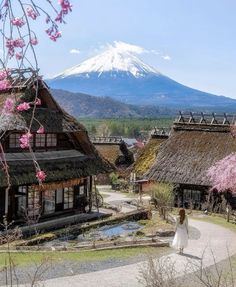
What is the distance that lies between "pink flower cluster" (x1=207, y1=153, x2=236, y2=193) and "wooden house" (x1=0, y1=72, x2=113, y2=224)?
6.06 m

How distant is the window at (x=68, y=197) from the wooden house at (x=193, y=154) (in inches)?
310

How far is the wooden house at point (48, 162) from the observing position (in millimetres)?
21156

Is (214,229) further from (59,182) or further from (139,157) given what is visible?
(139,157)

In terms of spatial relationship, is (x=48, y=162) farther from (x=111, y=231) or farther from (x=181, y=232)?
(x=181, y=232)

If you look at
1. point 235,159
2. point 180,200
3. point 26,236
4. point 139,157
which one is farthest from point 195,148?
point 26,236

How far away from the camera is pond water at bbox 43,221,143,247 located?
18734 mm

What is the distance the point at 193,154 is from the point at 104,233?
42.3 feet

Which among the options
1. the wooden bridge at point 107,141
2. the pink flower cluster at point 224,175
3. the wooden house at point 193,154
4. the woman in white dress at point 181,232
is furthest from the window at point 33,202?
the wooden bridge at point 107,141

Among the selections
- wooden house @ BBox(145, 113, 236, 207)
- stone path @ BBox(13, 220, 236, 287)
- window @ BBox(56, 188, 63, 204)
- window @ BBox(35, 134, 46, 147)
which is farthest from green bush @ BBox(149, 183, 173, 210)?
window @ BBox(35, 134, 46, 147)

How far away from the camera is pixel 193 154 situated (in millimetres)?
32062

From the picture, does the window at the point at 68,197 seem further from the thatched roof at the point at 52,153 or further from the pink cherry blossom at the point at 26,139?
the pink cherry blossom at the point at 26,139

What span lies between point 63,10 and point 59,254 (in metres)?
12.2

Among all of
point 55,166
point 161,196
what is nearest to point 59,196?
point 55,166

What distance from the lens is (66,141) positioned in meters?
25.2
